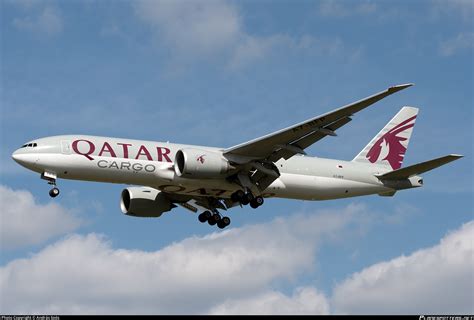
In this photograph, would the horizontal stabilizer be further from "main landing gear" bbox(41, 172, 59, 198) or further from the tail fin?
"main landing gear" bbox(41, 172, 59, 198)

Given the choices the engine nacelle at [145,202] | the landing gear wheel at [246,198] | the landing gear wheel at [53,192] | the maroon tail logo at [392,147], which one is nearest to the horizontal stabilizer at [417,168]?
the maroon tail logo at [392,147]

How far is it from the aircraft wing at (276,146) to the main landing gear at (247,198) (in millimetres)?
436

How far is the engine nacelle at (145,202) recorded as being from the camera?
162ft

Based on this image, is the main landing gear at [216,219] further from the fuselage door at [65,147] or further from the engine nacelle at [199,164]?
the fuselage door at [65,147]

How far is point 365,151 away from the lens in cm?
5081

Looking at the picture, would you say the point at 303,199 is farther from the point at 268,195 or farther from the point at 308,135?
the point at 308,135

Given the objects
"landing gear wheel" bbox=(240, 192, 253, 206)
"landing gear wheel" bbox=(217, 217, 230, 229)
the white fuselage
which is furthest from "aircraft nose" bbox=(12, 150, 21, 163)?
"landing gear wheel" bbox=(217, 217, 230, 229)

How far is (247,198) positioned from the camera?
4506 cm

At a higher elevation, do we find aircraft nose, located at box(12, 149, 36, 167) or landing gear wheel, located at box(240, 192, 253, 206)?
aircraft nose, located at box(12, 149, 36, 167)

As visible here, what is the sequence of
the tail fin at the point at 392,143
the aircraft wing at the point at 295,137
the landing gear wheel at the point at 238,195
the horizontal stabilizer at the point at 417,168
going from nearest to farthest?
the aircraft wing at the point at 295,137, the horizontal stabilizer at the point at 417,168, the landing gear wheel at the point at 238,195, the tail fin at the point at 392,143

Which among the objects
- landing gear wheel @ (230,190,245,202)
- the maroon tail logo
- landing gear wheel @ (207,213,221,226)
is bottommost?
landing gear wheel @ (230,190,245,202)

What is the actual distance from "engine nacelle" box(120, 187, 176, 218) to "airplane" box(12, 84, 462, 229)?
0.05 meters

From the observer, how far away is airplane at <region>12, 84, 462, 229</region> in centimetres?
4272

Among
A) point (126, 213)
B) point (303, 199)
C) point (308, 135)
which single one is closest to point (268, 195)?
point (303, 199)
